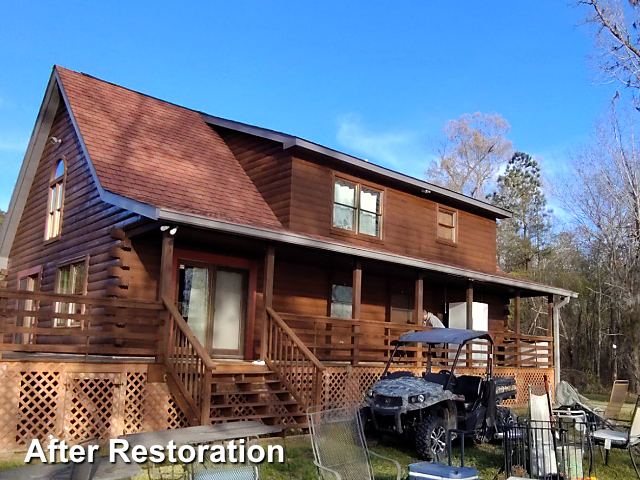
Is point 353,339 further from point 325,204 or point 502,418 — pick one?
point 502,418

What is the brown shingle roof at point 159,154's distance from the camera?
12.2 meters

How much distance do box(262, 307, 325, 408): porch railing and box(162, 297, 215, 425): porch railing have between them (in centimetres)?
174

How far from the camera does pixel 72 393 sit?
908 centimetres

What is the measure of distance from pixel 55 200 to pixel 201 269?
488 centimetres

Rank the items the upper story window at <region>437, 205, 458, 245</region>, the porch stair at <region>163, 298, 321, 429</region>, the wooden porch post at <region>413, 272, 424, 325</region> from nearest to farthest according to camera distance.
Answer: the porch stair at <region>163, 298, 321, 429</region> < the wooden porch post at <region>413, 272, 424, 325</region> < the upper story window at <region>437, 205, 458, 245</region>

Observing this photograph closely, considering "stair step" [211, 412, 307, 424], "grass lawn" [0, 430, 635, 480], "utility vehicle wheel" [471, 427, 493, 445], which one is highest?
"stair step" [211, 412, 307, 424]

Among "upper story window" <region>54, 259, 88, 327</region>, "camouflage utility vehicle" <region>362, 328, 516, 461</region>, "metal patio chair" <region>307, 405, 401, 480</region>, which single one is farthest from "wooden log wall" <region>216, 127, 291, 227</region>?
"metal patio chair" <region>307, 405, 401, 480</region>

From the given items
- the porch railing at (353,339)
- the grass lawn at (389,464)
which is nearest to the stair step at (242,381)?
the grass lawn at (389,464)

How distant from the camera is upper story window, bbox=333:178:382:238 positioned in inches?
612

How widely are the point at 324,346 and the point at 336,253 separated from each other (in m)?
2.08

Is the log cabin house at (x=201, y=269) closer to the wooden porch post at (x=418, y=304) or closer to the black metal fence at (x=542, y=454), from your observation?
the wooden porch post at (x=418, y=304)

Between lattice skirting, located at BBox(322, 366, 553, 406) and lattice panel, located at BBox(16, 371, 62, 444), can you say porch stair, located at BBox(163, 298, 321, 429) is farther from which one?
lattice panel, located at BBox(16, 371, 62, 444)

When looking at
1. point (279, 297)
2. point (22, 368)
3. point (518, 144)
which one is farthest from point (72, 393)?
point (518, 144)

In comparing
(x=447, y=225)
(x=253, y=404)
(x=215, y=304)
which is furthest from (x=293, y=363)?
(x=447, y=225)
